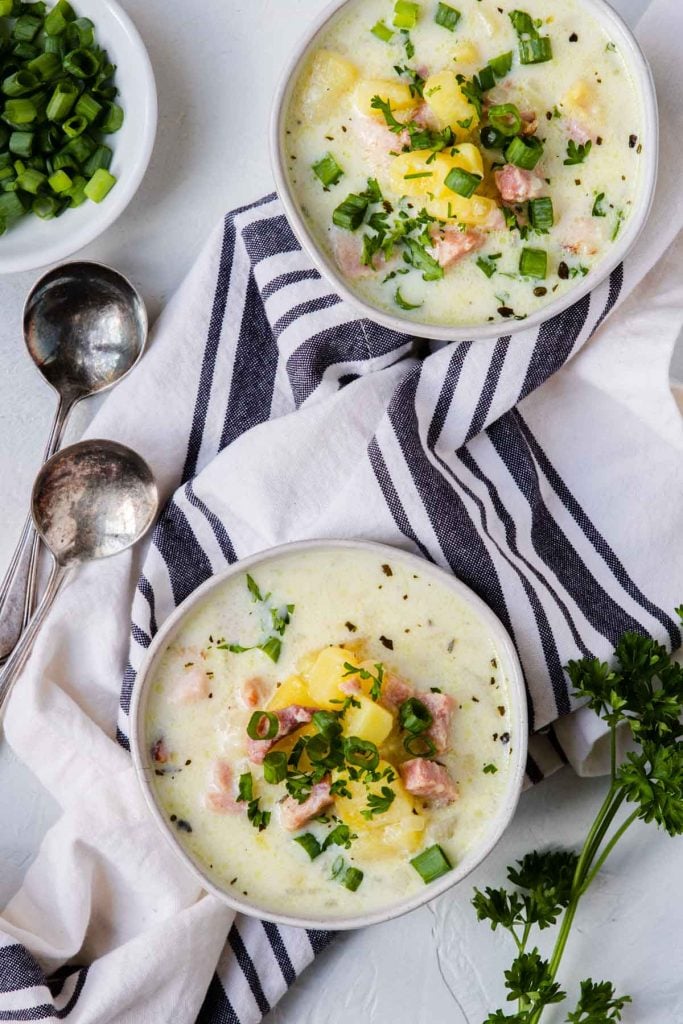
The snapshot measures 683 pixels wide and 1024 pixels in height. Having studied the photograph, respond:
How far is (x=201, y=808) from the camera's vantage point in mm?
2133

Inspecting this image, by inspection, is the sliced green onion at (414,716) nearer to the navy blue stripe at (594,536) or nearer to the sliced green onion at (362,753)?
the sliced green onion at (362,753)

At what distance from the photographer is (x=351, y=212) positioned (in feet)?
7.07

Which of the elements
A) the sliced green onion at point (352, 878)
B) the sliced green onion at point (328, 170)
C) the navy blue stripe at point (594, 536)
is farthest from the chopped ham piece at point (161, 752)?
the sliced green onion at point (328, 170)

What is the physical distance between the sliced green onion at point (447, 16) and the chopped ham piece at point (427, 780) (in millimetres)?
1345

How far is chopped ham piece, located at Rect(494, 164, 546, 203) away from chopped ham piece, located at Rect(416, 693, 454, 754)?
36.3 inches

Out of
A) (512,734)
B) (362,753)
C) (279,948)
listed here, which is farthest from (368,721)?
(279,948)

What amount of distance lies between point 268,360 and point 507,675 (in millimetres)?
863

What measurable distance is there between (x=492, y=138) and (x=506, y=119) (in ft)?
0.13

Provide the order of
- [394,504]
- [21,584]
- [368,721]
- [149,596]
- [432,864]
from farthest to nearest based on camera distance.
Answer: [21,584] < [149,596] < [394,504] < [432,864] < [368,721]

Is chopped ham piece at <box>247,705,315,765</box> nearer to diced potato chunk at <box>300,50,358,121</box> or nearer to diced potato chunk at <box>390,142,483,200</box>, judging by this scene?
diced potato chunk at <box>390,142,483,200</box>

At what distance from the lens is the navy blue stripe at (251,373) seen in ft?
8.13

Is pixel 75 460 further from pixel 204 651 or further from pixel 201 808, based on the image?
pixel 201 808

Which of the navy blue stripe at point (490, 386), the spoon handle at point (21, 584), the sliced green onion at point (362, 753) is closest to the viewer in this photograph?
the sliced green onion at point (362, 753)

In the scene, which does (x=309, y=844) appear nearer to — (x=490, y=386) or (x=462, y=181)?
(x=490, y=386)
